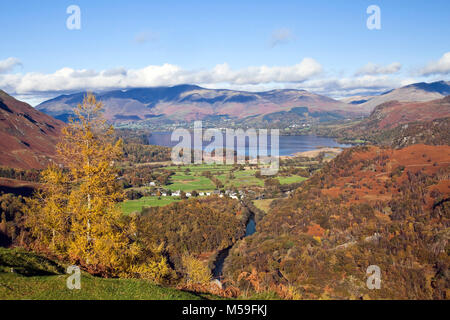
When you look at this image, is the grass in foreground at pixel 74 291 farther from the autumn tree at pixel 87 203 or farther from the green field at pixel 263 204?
the green field at pixel 263 204

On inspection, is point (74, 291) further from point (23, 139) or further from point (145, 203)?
point (23, 139)

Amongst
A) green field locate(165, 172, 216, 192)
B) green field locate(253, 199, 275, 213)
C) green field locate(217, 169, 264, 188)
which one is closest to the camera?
green field locate(253, 199, 275, 213)

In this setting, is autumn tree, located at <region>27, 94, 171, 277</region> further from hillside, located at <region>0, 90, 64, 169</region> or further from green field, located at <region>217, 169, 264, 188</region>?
hillside, located at <region>0, 90, 64, 169</region>

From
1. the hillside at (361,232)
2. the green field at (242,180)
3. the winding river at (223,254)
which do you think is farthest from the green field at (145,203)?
the hillside at (361,232)

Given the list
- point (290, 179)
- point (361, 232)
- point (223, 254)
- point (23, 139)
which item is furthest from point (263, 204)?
point (23, 139)

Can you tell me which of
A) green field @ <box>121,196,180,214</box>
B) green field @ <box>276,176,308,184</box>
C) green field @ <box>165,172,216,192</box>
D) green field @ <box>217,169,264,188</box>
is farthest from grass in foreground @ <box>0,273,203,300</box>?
green field @ <box>276,176,308,184</box>

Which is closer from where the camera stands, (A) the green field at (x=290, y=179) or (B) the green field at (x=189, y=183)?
(B) the green field at (x=189, y=183)
